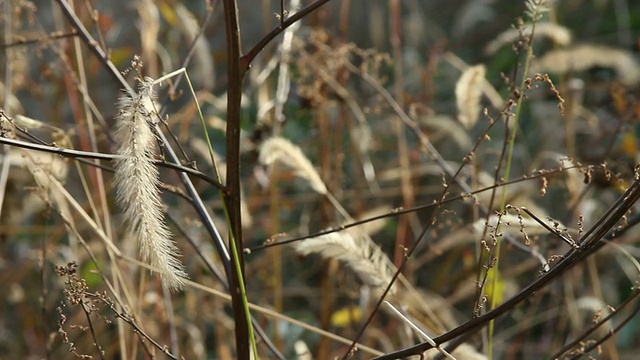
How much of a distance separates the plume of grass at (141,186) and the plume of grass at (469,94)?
77 centimetres

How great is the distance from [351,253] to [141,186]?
0.47 m

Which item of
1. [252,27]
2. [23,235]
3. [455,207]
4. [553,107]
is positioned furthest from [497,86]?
[23,235]

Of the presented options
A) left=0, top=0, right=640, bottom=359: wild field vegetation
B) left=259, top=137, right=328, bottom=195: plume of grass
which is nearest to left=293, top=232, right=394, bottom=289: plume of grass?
left=0, top=0, right=640, bottom=359: wild field vegetation

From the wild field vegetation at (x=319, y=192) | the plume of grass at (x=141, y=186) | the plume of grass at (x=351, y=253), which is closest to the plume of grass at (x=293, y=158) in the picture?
the wild field vegetation at (x=319, y=192)

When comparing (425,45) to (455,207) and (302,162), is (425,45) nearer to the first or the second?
(455,207)

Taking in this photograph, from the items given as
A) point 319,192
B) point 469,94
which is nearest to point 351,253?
point 319,192

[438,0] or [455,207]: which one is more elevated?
[438,0]

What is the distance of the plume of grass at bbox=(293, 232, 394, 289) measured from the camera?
1.15 metres

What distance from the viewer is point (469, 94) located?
1.48m

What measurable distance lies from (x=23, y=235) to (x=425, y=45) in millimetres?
1884

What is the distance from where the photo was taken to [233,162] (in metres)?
0.87

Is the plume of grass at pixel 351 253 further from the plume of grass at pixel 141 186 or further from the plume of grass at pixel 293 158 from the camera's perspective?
the plume of grass at pixel 141 186

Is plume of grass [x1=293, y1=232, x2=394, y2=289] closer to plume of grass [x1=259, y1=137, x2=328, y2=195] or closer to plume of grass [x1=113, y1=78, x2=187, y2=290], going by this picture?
plume of grass [x1=259, y1=137, x2=328, y2=195]

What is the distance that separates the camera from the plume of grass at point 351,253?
3.77 feet
